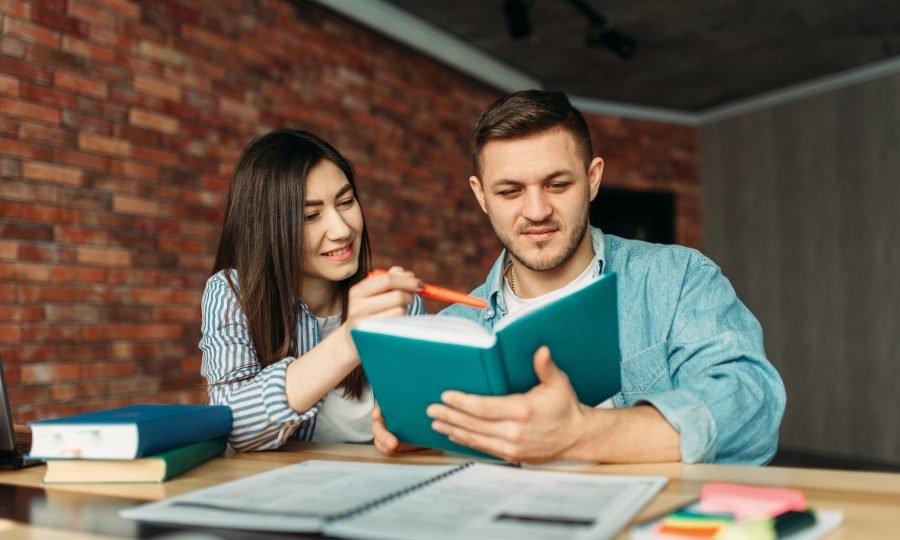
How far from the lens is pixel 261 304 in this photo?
1.67 meters

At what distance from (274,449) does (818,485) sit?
904 millimetres

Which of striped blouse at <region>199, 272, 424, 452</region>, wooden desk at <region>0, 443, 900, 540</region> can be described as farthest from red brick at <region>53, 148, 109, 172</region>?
wooden desk at <region>0, 443, 900, 540</region>

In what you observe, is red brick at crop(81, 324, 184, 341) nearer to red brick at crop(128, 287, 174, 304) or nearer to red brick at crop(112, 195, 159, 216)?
red brick at crop(128, 287, 174, 304)

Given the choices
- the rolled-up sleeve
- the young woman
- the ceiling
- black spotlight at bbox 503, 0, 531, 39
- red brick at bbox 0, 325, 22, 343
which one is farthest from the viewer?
the ceiling

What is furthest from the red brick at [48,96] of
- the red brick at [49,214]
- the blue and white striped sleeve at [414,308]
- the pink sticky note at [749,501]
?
the pink sticky note at [749,501]

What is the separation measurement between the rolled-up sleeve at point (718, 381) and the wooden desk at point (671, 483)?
3.1 inches

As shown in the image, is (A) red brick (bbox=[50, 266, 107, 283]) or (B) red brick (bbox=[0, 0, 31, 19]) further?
(A) red brick (bbox=[50, 266, 107, 283])

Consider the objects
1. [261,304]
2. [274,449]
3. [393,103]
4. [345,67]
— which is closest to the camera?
[274,449]

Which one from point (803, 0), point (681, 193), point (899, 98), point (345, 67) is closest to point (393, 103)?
point (345, 67)

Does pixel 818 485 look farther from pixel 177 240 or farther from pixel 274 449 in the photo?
pixel 177 240

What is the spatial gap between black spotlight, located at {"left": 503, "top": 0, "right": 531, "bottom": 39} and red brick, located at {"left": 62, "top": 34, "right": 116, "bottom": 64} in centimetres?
200

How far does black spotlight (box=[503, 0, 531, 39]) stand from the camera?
13.4 ft

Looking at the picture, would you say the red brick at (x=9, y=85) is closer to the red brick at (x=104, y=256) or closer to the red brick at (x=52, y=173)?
the red brick at (x=52, y=173)

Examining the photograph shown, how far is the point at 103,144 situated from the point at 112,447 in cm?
224
